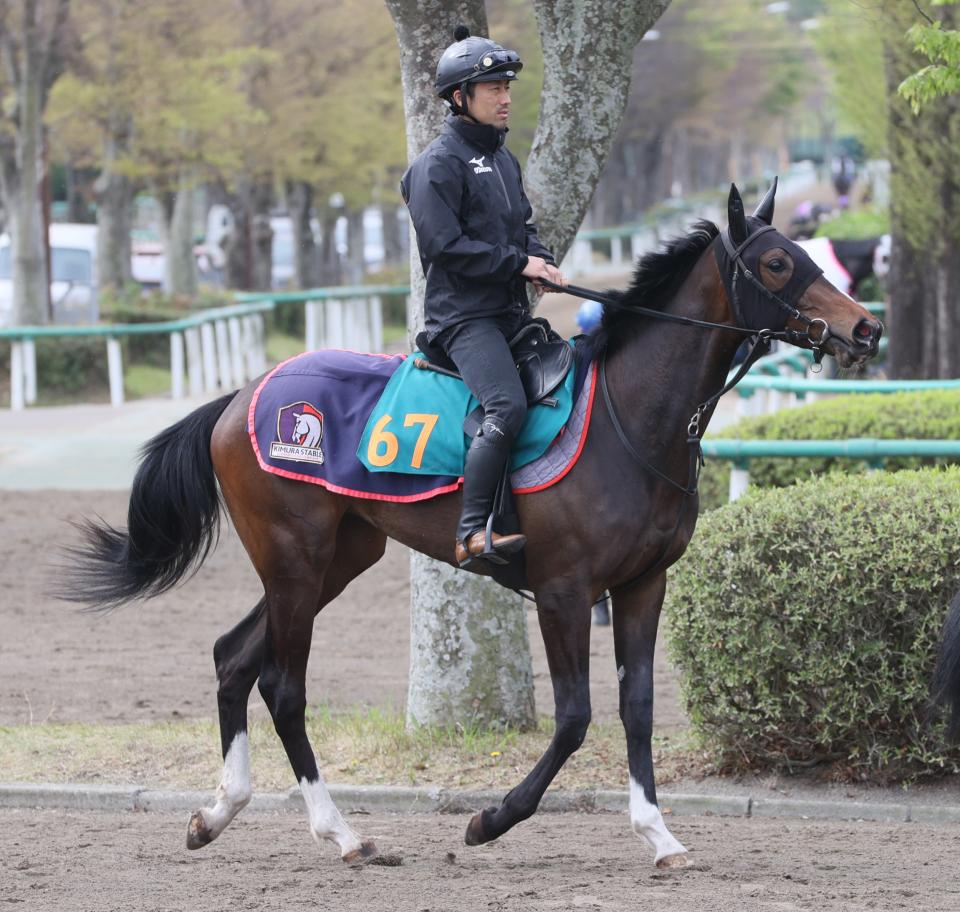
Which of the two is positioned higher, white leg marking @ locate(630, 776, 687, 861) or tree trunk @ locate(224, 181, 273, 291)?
tree trunk @ locate(224, 181, 273, 291)

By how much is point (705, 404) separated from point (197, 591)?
7006mm

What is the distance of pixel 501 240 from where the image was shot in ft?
18.6

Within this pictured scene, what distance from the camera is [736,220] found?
5.31 meters

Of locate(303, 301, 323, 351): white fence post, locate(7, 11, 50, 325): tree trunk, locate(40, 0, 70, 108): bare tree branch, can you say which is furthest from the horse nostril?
locate(40, 0, 70, 108): bare tree branch

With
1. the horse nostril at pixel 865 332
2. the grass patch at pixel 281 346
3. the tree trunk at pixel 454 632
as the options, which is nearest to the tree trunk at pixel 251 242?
the grass patch at pixel 281 346

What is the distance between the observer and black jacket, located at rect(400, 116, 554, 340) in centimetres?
550

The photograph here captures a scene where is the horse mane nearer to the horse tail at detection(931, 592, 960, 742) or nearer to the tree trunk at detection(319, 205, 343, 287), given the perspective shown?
the horse tail at detection(931, 592, 960, 742)

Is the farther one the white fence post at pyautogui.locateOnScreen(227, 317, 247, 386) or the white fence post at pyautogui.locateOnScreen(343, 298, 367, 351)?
the white fence post at pyautogui.locateOnScreen(343, 298, 367, 351)

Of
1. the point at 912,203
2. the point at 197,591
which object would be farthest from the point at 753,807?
the point at 912,203

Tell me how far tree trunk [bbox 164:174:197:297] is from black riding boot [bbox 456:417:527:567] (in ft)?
91.1

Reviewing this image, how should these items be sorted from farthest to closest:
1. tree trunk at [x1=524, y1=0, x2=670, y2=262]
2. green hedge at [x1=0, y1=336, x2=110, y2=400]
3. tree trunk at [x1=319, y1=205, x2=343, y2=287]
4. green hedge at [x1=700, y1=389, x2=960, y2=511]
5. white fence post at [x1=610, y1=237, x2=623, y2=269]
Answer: white fence post at [x1=610, y1=237, x2=623, y2=269] → tree trunk at [x1=319, y1=205, x2=343, y2=287] → green hedge at [x1=0, y1=336, x2=110, y2=400] → green hedge at [x1=700, y1=389, x2=960, y2=511] → tree trunk at [x1=524, y1=0, x2=670, y2=262]

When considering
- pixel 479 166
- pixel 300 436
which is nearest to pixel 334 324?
pixel 300 436

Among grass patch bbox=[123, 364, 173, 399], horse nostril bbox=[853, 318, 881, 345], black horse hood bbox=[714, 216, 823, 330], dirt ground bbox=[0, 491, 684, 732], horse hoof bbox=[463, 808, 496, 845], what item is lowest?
dirt ground bbox=[0, 491, 684, 732]

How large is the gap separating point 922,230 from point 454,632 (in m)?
12.8
